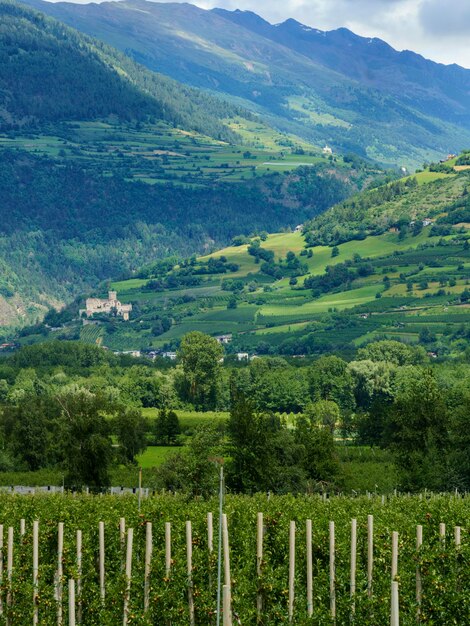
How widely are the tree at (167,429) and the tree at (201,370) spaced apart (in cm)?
3323

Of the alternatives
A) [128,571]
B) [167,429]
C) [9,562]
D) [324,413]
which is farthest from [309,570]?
[324,413]

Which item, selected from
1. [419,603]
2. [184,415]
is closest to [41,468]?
[184,415]

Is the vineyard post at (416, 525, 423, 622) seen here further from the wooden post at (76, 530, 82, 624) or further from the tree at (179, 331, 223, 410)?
the tree at (179, 331, 223, 410)

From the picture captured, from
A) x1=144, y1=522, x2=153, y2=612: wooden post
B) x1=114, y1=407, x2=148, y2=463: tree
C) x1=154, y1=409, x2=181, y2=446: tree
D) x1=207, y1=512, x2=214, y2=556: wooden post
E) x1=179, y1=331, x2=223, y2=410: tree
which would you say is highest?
x1=207, y1=512, x2=214, y2=556: wooden post

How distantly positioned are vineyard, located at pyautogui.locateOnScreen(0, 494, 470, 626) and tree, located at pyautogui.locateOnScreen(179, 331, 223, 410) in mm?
113629

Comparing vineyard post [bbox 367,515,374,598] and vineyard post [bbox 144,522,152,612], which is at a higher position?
vineyard post [bbox 367,515,374,598]

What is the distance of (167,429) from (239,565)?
8322cm

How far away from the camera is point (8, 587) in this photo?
180ft

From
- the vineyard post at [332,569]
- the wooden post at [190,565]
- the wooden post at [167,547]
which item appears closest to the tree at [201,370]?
the wooden post at [167,547]

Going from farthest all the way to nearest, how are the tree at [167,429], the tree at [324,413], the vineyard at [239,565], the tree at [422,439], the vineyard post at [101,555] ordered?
1. the tree at [324,413]
2. the tree at [167,429]
3. the tree at [422,439]
4. the vineyard post at [101,555]
5. the vineyard at [239,565]

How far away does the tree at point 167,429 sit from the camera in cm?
13850

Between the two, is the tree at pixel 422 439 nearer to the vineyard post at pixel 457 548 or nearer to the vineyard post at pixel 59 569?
the vineyard post at pixel 457 548

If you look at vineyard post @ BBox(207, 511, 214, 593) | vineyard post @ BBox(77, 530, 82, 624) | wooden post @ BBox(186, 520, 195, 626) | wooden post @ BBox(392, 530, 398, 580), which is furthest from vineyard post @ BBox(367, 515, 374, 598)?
vineyard post @ BBox(77, 530, 82, 624)

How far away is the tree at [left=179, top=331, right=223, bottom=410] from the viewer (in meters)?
175
